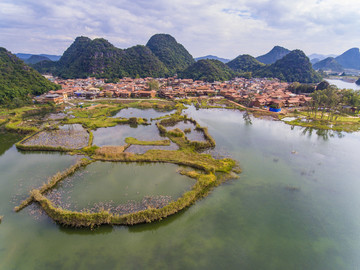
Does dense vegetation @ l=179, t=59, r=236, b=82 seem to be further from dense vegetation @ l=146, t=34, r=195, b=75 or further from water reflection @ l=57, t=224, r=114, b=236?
water reflection @ l=57, t=224, r=114, b=236

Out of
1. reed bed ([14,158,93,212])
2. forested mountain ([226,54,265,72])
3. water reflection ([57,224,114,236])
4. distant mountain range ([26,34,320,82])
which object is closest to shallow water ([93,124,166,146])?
reed bed ([14,158,93,212])

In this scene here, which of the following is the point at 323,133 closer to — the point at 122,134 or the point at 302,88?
the point at 122,134

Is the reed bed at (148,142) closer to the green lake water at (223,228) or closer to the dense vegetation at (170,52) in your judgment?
the green lake water at (223,228)

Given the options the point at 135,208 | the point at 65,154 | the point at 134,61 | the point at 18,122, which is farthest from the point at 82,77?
the point at 135,208

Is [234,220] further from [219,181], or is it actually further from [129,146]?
[129,146]

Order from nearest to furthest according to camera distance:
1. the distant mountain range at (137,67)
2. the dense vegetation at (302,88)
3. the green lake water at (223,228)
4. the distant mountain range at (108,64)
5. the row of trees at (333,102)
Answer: the green lake water at (223,228) → the row of trees at (333,102) → the dense vegetation at (302,88) → the distant mountain range at (137,67) → the distant mountain range at (108,64)

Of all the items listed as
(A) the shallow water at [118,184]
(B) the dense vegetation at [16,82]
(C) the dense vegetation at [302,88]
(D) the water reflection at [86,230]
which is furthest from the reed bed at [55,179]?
(C) the dense vegetation at [302,88]
